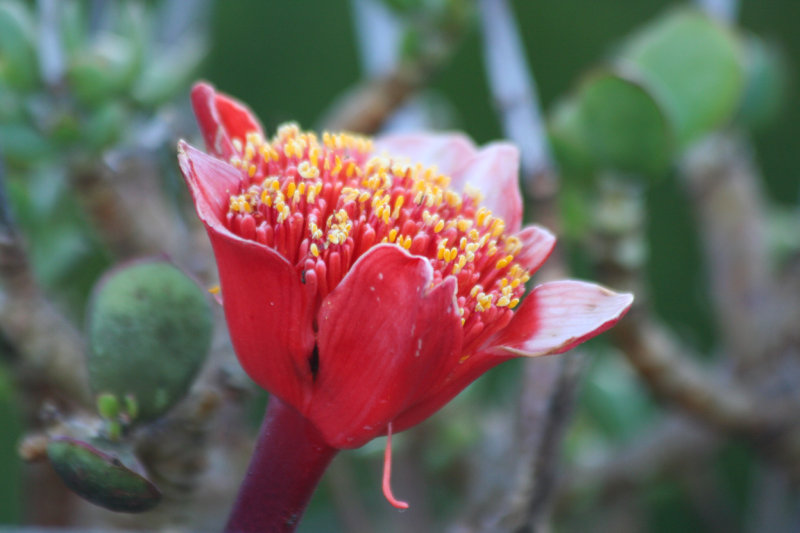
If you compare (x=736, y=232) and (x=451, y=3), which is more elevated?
(x=451, y=3)

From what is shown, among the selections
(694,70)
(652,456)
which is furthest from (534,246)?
(652,456)

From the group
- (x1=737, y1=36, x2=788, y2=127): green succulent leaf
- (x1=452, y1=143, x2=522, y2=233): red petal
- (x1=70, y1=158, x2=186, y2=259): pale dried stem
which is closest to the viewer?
(x1=452, y1=143, x2=522, y2=233): red petal

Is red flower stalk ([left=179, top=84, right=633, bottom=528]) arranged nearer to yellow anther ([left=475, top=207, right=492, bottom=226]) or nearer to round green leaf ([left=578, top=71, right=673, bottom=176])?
yellow anther ([left=475, top=207, right=492, bottom=226])

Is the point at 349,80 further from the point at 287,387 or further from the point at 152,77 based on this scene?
the point at 287,387

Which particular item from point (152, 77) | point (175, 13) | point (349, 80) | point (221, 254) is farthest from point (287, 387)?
point (349, 80)

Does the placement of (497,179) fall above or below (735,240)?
above

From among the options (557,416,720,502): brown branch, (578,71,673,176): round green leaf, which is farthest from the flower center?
(557,416,720,502): brown branch

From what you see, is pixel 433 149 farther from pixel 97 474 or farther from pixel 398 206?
pixel 97 474
